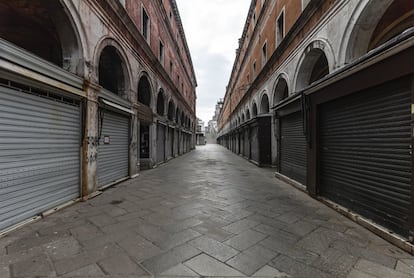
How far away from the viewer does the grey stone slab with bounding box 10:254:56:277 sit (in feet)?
6.68

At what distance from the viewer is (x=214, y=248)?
2.54m

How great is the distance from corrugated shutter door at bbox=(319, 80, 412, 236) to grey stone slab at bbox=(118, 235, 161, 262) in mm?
3448

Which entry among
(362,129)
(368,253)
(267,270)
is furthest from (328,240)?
(362,129)

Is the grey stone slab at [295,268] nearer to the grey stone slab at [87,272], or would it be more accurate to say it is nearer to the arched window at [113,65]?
the grey stone slab at [87,272]

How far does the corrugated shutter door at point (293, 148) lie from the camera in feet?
18.9

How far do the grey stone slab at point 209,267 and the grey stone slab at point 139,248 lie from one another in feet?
1.70

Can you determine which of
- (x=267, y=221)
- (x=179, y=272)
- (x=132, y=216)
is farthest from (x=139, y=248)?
(x=267, y=221)

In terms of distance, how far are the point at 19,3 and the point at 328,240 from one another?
9.16 m

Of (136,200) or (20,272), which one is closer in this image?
(20,272)

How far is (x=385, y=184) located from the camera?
3027 millimetres

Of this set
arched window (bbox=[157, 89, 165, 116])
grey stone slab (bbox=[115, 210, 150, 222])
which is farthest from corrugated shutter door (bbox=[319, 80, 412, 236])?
arched window (bbox=[157, 89, 165, 116])

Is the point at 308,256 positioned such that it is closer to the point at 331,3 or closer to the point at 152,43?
the point at 331,3

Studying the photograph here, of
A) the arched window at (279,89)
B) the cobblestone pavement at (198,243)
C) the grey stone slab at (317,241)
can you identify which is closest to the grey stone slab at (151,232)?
the cobblestone pavement at (198,243)

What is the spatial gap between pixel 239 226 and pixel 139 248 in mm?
1602
